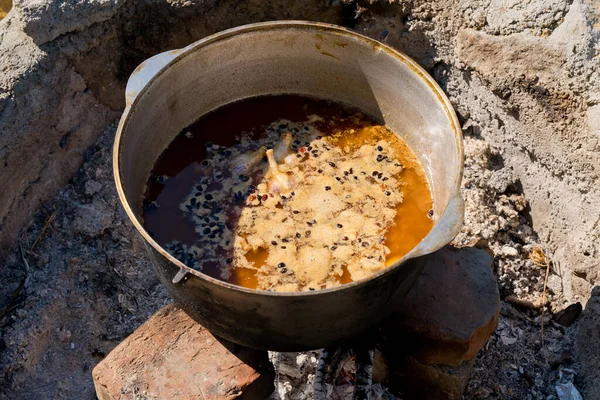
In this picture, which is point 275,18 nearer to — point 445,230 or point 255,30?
point 255,30

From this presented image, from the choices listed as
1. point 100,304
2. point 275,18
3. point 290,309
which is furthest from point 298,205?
point 275,18

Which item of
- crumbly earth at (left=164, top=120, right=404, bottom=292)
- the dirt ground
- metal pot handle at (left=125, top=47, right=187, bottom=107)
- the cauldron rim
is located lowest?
the dirt ground

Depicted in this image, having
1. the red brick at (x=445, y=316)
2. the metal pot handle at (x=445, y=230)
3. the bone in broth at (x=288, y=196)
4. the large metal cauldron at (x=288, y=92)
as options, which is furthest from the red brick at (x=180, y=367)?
the metal pot handle at (x=445, y=230)

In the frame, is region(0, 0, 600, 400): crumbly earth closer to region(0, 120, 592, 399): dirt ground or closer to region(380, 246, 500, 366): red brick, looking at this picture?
region(0, 120, 592, 399): dirt ground

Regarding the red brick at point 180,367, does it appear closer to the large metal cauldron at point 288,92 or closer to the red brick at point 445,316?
the large metal cauldron at point 288,92

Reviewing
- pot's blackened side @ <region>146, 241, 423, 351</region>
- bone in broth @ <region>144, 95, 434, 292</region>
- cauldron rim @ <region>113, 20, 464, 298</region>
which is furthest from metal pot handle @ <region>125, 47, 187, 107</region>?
pot's blackened side @ <region>146, 241, 423, 351</region>
